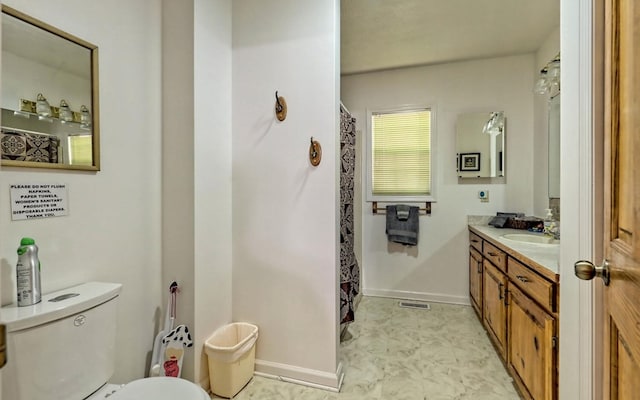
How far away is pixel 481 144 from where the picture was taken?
3143mm

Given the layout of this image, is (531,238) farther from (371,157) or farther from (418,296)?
(371,157)

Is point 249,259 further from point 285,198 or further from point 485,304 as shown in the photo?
point 485,304

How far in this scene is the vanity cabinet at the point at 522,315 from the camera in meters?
1.36

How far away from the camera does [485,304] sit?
8.09ft

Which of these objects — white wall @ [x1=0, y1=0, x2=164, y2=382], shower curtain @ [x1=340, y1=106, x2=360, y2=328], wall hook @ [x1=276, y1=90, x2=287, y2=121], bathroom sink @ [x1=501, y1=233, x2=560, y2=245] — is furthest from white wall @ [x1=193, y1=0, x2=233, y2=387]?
Result: bathroom sink @ [x1=501, y1=233, x2=560, y2=245]

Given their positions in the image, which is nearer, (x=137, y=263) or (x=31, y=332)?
(x=31, y=332)

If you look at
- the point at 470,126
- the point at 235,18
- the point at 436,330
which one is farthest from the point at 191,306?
the point at 470,126

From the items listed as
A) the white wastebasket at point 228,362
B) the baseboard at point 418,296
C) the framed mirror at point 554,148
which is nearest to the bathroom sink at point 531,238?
the framed mirror at point 554,148

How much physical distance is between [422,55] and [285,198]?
2.22m

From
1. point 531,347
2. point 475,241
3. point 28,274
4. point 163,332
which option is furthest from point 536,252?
point 28,274

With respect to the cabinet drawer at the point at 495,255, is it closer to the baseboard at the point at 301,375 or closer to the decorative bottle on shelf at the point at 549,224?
the decorative bottle on shelf at the point at 549,224

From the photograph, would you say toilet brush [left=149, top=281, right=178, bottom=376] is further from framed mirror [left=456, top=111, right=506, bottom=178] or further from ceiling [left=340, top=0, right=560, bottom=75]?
framed mirror [left=456, top=111, right=506, bottom=178]

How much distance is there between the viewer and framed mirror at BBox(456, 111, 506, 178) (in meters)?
3.08

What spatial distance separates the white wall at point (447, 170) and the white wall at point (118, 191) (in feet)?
7.71
